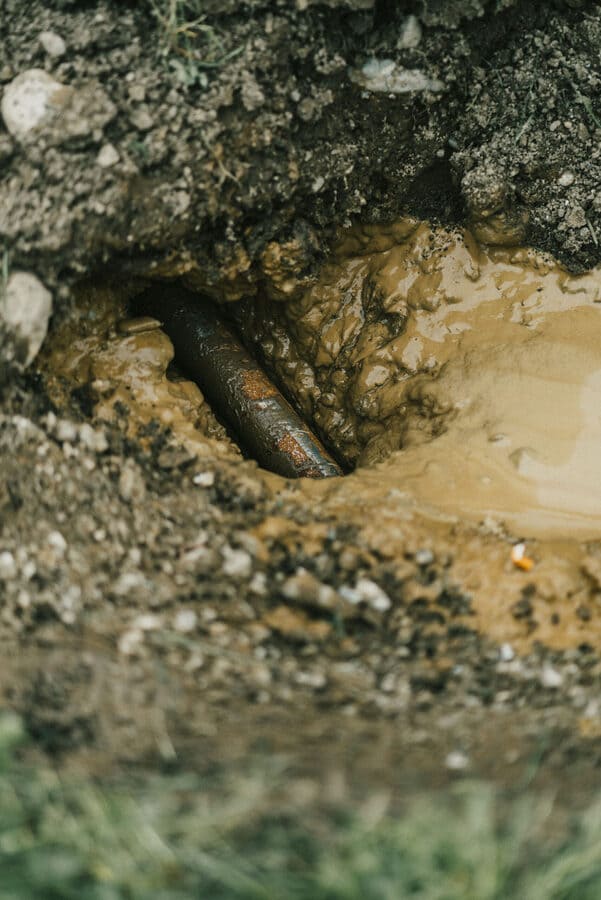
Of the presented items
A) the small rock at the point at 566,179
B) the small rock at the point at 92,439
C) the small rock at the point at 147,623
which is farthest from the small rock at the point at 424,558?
the small rock at the point at 566,179

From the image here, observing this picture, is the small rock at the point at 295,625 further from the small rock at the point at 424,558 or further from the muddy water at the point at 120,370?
the muddy water at the point at 120,370

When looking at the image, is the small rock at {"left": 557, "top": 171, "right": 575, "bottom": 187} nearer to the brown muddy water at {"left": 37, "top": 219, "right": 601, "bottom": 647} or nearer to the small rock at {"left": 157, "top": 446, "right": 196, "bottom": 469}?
the brown muddy water at {"left": 37, "top": 219, "right": 601, "bottom": 647}

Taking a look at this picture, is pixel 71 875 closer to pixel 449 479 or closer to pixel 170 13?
pixel 449 479

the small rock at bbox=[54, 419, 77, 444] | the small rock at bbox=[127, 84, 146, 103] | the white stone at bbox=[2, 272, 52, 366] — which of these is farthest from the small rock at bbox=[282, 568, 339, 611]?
the small rock at bbox=[127, 84, 146, 103]

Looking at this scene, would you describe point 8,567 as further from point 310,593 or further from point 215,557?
point 310,593

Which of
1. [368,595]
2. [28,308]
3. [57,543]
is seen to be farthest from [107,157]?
[368,595]
